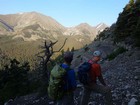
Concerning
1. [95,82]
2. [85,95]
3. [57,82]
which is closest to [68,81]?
[57,82]

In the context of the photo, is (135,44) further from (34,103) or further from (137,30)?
(34,103)

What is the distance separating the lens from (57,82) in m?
9.48

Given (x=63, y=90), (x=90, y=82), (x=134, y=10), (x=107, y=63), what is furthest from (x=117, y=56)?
(x=63, y=90)

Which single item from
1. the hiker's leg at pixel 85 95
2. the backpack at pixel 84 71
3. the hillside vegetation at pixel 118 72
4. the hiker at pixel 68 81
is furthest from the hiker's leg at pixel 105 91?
the hillside vegetation at pixel 118 72

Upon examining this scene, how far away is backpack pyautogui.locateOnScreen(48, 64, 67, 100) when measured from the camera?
30.9 feet

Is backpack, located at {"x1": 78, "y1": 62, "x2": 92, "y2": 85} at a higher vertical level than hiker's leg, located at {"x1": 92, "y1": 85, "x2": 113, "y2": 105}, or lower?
higher

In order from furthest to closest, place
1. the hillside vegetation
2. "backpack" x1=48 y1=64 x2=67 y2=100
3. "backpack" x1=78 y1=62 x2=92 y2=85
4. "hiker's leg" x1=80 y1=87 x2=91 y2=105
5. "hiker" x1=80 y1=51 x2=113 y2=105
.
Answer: the hillside vegetation → "hiker's leg" x1=80 y1=87 x2=91 y2=105 → "hiker" x1=80 y1=51 x2=113 y2=105 → "backpack" x1=78 y1=62 x2=92 y2=85 → "backpack" x1=48 y1=64 x2=67 y2=100

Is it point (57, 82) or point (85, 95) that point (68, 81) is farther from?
point (85, 95)

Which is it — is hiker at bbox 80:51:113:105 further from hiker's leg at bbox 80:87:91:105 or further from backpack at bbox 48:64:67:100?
backpack at bbox 48:64:67:100

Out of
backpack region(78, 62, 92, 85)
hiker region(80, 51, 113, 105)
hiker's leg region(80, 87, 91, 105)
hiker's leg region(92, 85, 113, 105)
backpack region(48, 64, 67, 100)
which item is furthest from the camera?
hiker's leg region(80, 87, 91, 105)

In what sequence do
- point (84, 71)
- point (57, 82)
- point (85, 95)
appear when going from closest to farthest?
point (57, 82) → point (84, 71) → point (85, 95)

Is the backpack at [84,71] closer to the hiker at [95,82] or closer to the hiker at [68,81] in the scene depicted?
the hiker at [95,82]

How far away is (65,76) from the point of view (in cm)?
950

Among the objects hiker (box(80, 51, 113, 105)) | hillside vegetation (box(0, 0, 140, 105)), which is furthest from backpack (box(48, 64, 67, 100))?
hillside vegetation (box(0, 0, 140, 105))
